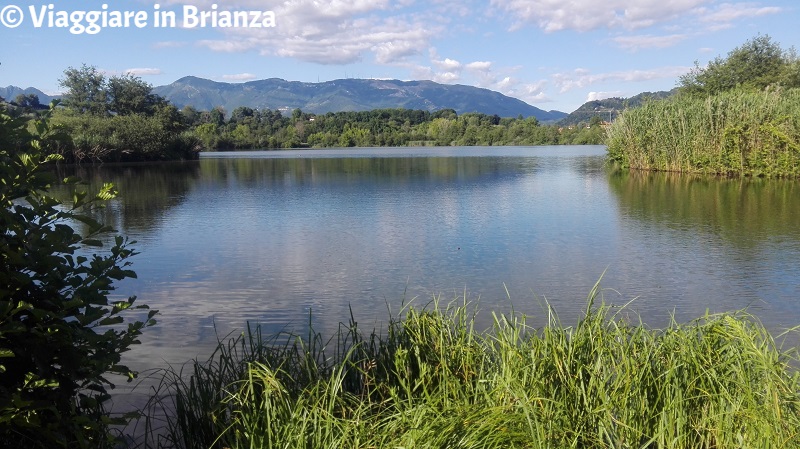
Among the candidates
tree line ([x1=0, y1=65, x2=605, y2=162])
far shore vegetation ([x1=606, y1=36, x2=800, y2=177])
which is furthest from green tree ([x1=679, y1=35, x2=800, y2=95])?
tree line ([x1=0, y1=65, x2=605, y2=162])

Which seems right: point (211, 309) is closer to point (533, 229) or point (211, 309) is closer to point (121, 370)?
point (121, 370)

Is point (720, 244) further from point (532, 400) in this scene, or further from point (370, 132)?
point (370, 132)

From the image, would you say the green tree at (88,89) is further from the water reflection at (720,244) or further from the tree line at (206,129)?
the water reflection at (720,244)

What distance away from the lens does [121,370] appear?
2.48 metres

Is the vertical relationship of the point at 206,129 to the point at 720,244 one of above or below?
above

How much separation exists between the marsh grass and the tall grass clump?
58.0 feet

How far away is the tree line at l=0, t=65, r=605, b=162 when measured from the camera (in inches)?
1618

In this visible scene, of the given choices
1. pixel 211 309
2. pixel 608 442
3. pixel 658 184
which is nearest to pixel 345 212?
pixel 211 309

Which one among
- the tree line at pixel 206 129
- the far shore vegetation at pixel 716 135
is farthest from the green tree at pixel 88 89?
the far shore vegetation at pixel 716 135

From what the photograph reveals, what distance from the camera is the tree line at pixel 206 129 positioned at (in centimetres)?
4109

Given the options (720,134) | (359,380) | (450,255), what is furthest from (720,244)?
(720,134)

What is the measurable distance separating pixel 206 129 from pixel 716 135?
71.6 meters

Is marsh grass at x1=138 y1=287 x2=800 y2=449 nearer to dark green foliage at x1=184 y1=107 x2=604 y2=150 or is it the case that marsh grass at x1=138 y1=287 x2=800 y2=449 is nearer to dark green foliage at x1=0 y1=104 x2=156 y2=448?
dark green foliage at x1=0 y1=104 x2=156 y2=448

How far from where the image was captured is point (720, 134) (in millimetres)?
21422
